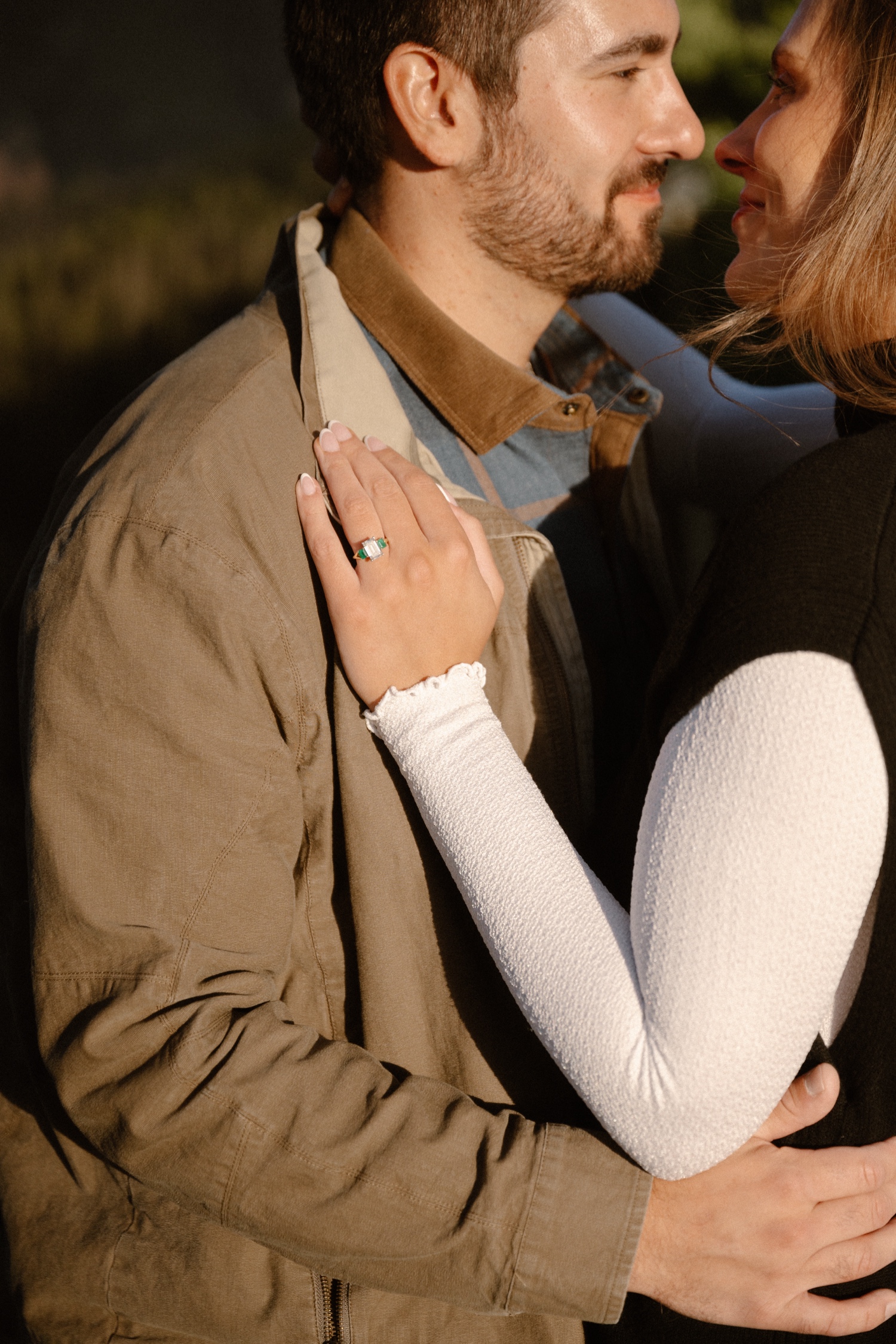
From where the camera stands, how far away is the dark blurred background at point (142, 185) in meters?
3.40

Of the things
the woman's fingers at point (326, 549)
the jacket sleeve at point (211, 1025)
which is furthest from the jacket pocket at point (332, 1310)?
the woman's fingers at point (326, 549)

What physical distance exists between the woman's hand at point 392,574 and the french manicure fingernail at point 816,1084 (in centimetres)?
73

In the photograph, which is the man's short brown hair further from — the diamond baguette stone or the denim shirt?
the diamond baguette stone

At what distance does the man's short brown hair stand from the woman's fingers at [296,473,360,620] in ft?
3.43

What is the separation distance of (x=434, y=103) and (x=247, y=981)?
1766mm

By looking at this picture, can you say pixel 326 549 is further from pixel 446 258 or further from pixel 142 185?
pixel 142 185

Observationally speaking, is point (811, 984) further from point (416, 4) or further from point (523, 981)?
point (416, 4)

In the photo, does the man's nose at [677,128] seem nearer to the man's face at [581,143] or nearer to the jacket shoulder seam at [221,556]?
the man's face at [581,143]

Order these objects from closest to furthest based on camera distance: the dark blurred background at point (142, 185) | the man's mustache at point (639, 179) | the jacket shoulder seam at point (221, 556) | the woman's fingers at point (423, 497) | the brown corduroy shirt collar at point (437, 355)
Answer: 1. the jacket shoulder seam at point (221, 556)
2. the woman's fingers at point (423, 497)
3. the brown corduroy shirt collar at point (437, 355)
4. the man's mustache at point (639, 179)
5. the dark blurred background at point (142, 185)

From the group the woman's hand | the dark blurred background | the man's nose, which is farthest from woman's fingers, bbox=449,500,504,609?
the dark blurred background

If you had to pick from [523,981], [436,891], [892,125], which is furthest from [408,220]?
[523,981]

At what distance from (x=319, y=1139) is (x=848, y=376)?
1.26 meters

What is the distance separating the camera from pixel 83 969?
1.38 m

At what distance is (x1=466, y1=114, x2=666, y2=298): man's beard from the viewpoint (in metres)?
2.13
